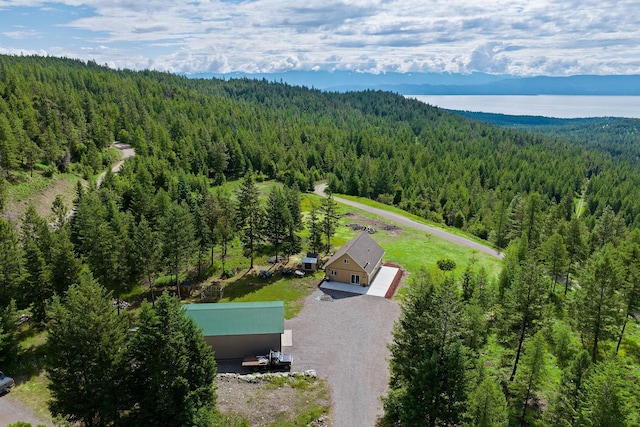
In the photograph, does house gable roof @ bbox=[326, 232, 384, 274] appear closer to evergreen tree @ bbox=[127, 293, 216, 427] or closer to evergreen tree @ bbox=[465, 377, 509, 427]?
evergreen tree @ bbox=[465, 377, 509, 427]

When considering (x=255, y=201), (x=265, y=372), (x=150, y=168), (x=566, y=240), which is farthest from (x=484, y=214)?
(x=265, y=372)

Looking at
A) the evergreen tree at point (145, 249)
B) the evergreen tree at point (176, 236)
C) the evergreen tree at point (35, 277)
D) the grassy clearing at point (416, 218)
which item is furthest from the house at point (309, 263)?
the grassy clearing at point (416, 218)

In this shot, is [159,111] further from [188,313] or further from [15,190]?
[188,313]

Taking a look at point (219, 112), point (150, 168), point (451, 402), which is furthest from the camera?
point (219, 112)

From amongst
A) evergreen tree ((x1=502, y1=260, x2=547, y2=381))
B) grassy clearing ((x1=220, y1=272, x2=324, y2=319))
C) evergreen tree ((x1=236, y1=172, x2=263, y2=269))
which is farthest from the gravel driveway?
evergreen tree ((x1=236, y1=172, x2=263, y2=269))

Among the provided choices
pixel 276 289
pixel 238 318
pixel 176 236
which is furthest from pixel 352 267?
pixel 176 236

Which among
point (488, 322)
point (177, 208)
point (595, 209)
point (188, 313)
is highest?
point (177, 208)
